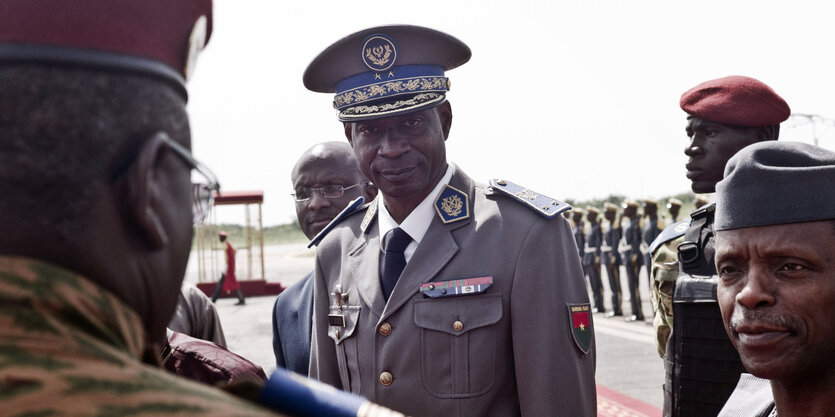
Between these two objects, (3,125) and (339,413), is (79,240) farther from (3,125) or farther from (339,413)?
(339,413)

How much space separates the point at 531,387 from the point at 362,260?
80 cm

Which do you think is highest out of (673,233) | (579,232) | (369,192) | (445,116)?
(445,116)

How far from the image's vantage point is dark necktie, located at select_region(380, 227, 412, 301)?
8.11 ft

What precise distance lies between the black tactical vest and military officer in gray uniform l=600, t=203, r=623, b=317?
37.0 ft

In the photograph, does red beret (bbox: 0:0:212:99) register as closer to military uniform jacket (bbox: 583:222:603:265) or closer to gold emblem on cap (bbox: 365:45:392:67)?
gold emblem on cap (bbox: 365:45:392:67)

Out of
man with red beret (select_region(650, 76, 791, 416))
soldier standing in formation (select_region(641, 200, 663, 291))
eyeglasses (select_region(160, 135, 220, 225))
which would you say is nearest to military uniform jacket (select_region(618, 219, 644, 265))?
soldier standing in formation (select_region(641, 200, 663, 291))

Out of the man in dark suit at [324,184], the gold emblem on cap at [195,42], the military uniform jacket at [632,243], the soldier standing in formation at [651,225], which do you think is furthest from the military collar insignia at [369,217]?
the military uniform jacket at [632,243]

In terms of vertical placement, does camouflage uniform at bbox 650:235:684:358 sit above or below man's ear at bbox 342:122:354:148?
below

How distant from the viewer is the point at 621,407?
6.57 meters

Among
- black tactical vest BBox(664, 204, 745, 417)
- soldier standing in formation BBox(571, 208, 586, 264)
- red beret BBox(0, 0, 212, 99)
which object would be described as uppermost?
red beret BBox(0, 0, 212, 99)

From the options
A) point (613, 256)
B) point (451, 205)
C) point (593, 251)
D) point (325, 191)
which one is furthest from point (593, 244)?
point (451, 205)

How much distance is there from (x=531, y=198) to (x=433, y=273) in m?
0.42

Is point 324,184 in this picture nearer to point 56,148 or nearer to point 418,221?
point 418,221

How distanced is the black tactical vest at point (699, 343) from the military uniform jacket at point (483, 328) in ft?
2.56
